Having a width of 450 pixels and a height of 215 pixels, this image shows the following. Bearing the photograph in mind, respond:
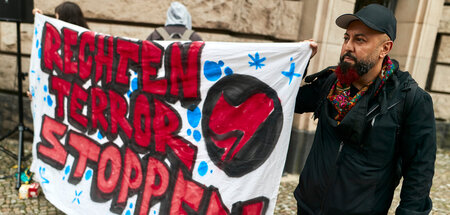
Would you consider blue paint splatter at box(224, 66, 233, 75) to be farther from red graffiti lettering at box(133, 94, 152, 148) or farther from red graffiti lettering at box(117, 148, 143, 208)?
red graffiti lettering at box(117, 148, 143, 208)

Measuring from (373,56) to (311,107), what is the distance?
56 cm

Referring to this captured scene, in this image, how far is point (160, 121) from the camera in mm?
2408

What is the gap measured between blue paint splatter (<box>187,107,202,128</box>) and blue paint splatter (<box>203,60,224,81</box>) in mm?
255

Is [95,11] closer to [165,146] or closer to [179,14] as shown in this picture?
[179,14]

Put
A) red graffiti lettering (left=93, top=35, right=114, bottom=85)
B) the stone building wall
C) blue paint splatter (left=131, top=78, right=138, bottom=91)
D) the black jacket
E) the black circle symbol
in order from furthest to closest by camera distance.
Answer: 1. the stone building wall
2. red graffiti lettering (left=93, top=35, right=114, bottom=85)
3. blue paint splatter (left=131, top=78, right=138, bottom=91)
4. the black circle symbol
5. the black jacket

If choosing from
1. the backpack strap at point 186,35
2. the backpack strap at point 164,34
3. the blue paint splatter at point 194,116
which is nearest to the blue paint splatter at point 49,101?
the backpack strap at point 164,34

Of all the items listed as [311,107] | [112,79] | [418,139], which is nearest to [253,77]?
[311,107]

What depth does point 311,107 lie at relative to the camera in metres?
1.95

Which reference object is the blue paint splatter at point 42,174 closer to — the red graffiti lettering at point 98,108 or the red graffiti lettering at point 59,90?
the red graffiti lettering at point 59,90

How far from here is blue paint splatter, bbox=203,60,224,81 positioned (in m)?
2.18

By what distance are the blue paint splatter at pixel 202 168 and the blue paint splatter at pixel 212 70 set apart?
61cm

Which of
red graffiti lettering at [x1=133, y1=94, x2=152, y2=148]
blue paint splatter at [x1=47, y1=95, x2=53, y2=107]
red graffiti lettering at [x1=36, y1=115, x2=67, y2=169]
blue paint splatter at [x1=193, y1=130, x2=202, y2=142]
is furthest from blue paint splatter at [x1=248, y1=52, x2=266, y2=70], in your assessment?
blue paint splatter at [x1=47, y1=95, x2=53, y2=107]

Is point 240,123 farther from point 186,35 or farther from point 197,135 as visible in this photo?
point 186,35

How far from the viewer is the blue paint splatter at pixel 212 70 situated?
7.14ft
